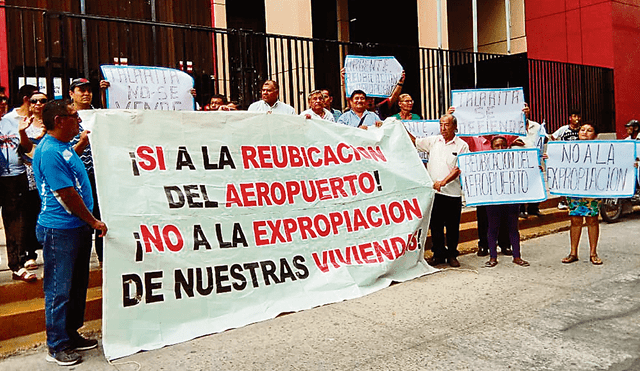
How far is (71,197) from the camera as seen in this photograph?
391cm

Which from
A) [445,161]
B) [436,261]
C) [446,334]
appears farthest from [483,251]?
[446,334]

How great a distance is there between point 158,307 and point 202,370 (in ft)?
2.59

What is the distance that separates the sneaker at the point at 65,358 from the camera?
13.1 ft

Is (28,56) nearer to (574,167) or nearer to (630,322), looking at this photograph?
(574,167)

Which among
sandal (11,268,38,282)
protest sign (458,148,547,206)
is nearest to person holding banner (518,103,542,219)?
protest sign (458,148,547,206)

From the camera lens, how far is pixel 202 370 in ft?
12.4

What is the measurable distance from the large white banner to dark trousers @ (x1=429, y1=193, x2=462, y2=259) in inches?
22.8

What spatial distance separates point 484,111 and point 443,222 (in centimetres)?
192

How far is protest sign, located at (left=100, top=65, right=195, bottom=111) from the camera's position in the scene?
5.56 meters

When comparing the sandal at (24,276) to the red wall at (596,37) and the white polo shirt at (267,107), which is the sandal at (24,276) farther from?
the red wall at (596,37)

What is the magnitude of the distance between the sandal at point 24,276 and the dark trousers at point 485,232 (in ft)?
17.2

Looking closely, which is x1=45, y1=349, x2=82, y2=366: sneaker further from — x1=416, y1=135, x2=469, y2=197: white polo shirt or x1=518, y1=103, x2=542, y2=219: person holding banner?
x1=518, y1=103, x2=542, y2=219: person holding banner

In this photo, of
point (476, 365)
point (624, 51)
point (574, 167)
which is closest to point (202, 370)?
point (476, 365)

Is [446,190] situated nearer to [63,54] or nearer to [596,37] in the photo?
[63,54]
